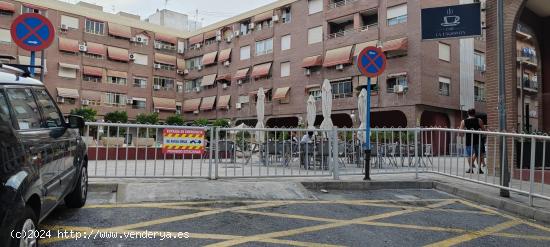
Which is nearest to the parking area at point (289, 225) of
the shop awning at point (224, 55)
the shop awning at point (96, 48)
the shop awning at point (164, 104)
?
the shop awning at point (224, 55)

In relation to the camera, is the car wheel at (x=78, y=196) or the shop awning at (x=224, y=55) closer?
the car wheel at (x=78, y=196)

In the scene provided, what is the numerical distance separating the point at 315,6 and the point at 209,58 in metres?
14.8

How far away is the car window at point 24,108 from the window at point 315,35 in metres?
31.0

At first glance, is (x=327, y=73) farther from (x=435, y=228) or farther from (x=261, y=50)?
(x=435, y=228)

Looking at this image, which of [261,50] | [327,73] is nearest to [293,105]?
[327,73]

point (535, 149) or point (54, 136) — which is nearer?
point (54, 136)

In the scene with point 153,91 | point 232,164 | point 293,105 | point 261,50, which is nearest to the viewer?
point 232,164

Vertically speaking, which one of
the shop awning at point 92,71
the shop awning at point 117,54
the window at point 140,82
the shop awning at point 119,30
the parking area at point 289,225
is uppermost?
the shop awning at point 119,30

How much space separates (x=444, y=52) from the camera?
29516mm

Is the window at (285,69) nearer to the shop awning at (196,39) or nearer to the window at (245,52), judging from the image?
the window at (245,52)

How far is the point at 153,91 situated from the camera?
1825 inches

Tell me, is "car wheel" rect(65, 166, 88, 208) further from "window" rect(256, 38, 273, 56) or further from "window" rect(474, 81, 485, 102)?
"window" rect(256, 38, 273, 56)

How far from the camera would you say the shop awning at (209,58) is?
44.4 metres

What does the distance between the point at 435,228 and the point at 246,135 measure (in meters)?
4.35
